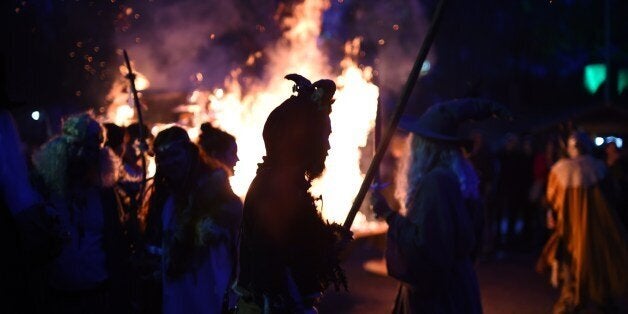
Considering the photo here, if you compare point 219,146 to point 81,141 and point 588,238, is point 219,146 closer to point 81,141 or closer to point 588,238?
point 81,141

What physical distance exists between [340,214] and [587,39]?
19040mm

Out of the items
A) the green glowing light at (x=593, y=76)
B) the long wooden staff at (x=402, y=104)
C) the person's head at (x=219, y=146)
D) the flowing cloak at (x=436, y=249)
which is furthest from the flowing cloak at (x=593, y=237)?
the green glowing light at (x=593, y=76)

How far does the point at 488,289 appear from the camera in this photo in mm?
8828

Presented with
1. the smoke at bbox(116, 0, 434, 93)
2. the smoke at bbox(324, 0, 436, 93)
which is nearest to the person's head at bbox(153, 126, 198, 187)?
the smoke at bbox(116, 0, 434, 93)

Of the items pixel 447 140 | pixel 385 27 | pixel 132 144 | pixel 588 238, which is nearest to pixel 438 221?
pixel 447 140

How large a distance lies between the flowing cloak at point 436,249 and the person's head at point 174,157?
1.36m

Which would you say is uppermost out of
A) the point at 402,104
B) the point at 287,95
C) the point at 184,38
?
the point at 184,38

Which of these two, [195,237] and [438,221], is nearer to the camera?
[438,221]

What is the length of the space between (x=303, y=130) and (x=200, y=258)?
1.46 meters

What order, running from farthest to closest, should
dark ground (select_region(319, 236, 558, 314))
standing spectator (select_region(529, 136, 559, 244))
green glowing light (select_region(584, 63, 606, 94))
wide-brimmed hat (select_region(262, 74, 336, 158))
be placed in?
1. green glowing light (select_region(584, 63, 606, 94))
2. standing spectator (select_region(529, 136, 559, 244))
3. dark ground (select_region(319, 236, 558, 314))
4. wide-brimmed hat (select_region(262, 74, 336, 158))

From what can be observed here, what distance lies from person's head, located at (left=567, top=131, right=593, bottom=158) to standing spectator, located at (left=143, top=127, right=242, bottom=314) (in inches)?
183

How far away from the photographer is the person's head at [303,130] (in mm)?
2900

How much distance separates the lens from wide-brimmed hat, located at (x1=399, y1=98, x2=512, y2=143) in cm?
403

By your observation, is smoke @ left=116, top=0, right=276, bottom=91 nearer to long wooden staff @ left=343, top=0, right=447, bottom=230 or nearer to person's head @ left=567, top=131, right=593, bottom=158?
person's head @ left=567, top=131, right=593, bottom=158
